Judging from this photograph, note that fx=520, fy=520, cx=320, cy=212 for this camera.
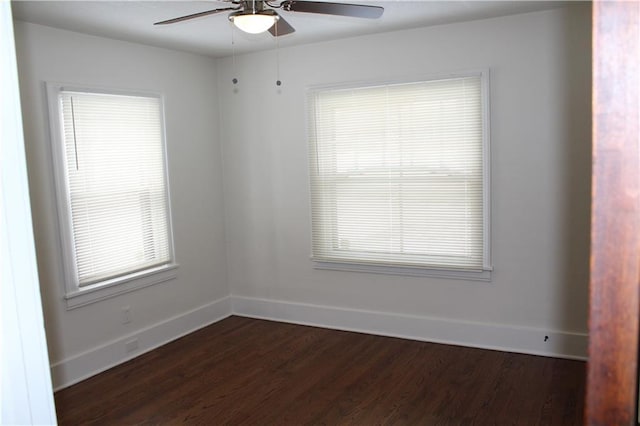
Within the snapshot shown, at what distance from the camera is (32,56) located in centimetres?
342

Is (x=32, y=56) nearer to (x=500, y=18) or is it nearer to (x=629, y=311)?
(x=500, y=18)

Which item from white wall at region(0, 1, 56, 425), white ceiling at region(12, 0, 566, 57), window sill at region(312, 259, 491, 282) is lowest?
window sill at region(312, 259, 491, 282)

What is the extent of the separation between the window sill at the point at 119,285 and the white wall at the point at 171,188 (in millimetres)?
50

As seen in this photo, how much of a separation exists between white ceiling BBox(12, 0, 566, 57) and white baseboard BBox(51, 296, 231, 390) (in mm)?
2306

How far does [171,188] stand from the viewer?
4492mm

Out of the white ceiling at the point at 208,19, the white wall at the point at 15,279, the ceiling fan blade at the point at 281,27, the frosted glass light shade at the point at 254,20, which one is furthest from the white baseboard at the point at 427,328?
the white wall at the point at 15,279

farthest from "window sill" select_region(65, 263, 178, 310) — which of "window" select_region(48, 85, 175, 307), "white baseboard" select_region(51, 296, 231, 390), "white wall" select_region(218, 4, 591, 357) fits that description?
"white wall" select_region(218, 4, 591, 357)

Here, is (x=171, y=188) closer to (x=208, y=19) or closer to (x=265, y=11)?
(x=208, y=19)

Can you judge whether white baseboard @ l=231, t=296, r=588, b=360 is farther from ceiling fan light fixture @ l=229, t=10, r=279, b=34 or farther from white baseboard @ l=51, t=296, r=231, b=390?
ceiling fan light fixture @ l=229, t=10, r=279, b=34

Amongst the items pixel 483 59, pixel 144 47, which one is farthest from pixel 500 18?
pixel 144 47

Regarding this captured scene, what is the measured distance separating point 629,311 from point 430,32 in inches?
140

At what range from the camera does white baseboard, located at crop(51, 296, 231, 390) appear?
3.65m

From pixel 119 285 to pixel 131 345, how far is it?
1.64ft

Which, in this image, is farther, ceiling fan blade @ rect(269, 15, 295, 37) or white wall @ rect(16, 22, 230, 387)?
white wall @ rect(16, 22, 230, 387)
